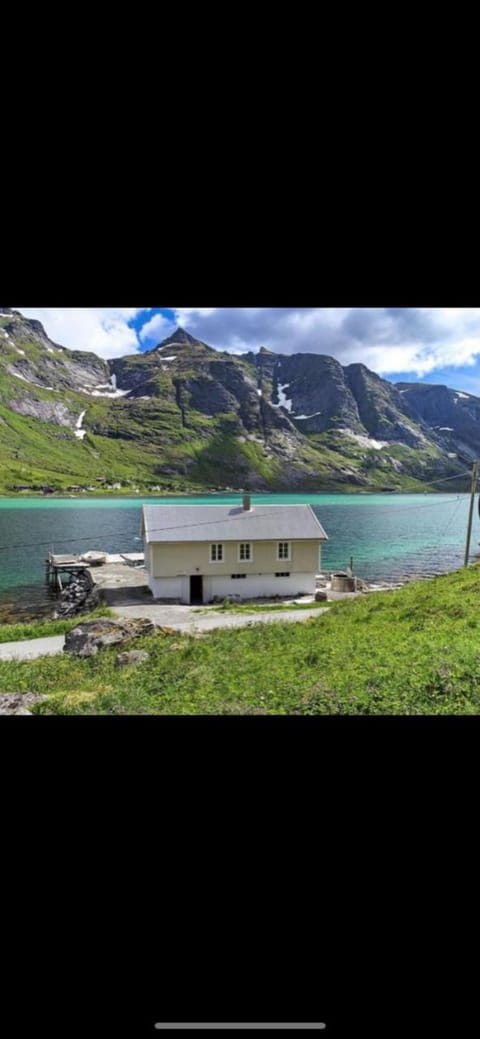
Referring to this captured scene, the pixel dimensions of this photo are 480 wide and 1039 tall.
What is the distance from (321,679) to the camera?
5078 millimetres

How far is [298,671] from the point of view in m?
5.59

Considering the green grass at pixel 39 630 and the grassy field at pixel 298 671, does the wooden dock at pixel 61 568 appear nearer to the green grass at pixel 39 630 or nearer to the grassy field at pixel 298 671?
the green grass at pixel 39 630

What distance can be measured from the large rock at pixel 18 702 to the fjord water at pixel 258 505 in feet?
37.4

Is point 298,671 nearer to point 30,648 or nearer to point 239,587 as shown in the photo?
point 30,648

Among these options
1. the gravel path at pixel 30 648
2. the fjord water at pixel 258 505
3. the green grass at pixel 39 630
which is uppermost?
the gravel path at pixel 30 648

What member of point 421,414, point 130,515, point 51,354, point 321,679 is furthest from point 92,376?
point 321,679

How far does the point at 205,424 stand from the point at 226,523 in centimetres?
9135

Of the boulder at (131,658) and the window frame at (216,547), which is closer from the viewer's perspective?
the boulder at (131,658)

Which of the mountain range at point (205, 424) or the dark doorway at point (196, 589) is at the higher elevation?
the mountain range at point (205, 424)

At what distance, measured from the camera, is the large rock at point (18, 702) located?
182 inches

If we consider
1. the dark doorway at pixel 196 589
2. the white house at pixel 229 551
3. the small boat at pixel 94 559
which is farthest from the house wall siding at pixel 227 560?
the small boat at pixel 94 559
